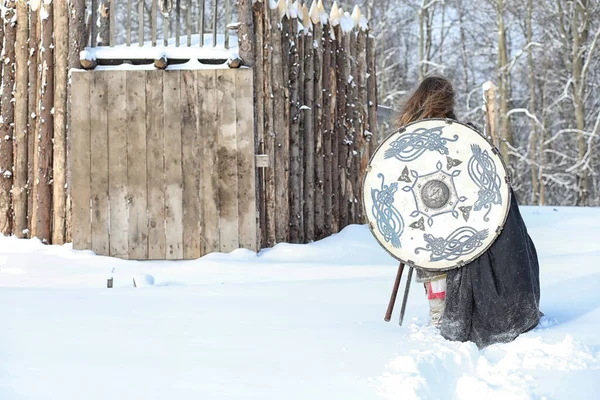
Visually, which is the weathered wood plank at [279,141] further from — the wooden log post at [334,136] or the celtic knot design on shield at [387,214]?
the celtic knot design on shield at [387,214]

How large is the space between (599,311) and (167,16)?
14.2ft

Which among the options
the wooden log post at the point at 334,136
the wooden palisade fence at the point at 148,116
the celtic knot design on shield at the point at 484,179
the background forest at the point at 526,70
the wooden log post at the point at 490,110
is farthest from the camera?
the background forest at the point at 526,70

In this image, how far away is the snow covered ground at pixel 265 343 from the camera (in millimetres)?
2680

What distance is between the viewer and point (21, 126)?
6812mm

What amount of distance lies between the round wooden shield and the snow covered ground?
420 millimetres

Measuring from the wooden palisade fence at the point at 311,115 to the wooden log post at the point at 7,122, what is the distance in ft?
7.40

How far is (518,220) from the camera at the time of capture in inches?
139

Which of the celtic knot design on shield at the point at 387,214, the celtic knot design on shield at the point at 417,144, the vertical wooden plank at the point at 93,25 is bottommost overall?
the celtic knot design on shield at the point at 387,214

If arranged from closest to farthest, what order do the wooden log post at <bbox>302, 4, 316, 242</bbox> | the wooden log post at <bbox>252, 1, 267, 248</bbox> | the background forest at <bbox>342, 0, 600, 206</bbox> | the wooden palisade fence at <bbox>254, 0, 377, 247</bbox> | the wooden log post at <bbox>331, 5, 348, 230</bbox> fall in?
the wooden log post at <bbox>252, 1, 267, 248</bbox>, the wooden palisade fence at <bbox>254, 0, 377, 247</bbox>, the wooden log post at <bbox>302, 4, 316, 242</bbox>, the wooden log post at <bbox>331, 5, 348, 230</bbox>, the background forest at <bbox>342, 0, 600, 206</bbox>

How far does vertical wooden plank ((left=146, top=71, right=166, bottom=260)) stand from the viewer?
6.39 metres

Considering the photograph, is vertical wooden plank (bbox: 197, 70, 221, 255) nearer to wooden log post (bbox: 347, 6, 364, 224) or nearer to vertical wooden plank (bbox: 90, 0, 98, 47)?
vertical wooden plank (bbox: 90, 0, 98, 47)

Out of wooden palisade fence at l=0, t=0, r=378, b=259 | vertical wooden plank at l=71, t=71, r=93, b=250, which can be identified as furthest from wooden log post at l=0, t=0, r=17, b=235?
vertical wooden plank at l=71, t=71, r=93, b=250

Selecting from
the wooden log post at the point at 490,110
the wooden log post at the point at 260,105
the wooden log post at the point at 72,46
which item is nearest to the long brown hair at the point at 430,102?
the wooden log post at the point at 260,105

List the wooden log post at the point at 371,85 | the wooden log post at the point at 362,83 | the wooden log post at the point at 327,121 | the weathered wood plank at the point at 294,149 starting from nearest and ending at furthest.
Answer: the weathered wood plank at the point at 294,149
the wooden log post at the point at 327,121
the wooden log post at the point at 362,83
the wooden log post at the point at 371,85
